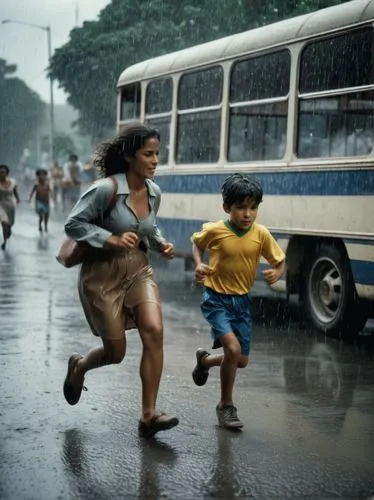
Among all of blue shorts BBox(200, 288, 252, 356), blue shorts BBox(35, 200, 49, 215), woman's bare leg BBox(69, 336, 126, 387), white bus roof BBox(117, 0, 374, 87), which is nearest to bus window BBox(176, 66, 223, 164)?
white bus roof BBox(117, 0, 374, 87)

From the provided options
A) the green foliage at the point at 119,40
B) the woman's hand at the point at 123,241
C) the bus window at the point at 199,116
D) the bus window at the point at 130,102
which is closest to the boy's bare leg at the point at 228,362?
the woman's hand at the point at 123,241

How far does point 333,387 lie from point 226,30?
20.1 m

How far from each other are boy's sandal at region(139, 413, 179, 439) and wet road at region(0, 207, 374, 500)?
0.22 ft

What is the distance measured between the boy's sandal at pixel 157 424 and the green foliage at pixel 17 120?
105 m

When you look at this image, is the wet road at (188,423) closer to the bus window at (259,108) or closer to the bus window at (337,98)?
the bus window at (337,98)

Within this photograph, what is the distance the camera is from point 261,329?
1020 cm

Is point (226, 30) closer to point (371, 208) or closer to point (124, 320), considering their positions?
point (371, 208)

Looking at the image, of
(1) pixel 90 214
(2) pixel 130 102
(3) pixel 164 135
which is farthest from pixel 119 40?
(1) pixel 90 214

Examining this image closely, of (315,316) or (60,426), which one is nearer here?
(60,426)

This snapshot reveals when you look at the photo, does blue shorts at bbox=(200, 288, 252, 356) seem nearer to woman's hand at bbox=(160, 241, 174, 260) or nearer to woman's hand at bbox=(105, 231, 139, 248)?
woman's hand at bbox=(160, 241, 174, 260)

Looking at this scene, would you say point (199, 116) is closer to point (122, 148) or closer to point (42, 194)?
point (122, 148)

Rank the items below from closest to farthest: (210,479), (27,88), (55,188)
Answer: (210,479) < (55,188) < (27,88)

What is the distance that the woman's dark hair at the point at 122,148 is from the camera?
5.83 metres

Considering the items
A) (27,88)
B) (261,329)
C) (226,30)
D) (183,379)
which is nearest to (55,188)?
(226,30)
